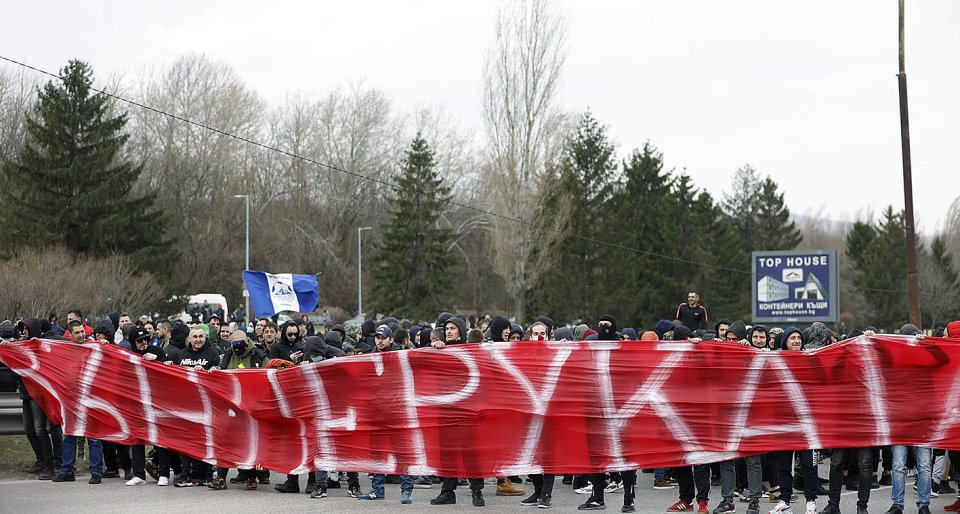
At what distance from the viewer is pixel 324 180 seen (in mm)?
80062

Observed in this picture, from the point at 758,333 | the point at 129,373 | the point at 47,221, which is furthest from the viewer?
the point at 47,221

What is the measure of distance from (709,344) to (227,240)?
63.3 m

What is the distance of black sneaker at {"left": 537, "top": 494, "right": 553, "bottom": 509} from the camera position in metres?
11.5

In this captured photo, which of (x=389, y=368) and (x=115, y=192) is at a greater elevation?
(x=115, y=192)

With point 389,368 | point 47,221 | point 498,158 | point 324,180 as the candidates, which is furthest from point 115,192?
point 389,368

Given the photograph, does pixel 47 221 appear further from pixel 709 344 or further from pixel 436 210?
pixel 709 344

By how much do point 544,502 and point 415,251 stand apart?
52809 mm

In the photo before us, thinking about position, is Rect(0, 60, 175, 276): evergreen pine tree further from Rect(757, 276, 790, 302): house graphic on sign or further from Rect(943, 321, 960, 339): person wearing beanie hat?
Rect(943, 321, 960, 339): person wearing beanie hat

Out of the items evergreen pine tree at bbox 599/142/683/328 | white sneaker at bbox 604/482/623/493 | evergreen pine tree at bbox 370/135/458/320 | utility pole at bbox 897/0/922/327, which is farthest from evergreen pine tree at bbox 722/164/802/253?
white sneaker at bbox 604/482/623/493

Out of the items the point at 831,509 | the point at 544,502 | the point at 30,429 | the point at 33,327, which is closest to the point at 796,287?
the point at 831,509

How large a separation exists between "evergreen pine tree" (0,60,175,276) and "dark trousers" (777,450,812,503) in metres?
38.9

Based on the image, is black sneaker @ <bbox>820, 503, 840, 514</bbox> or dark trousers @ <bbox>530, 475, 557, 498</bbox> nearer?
black sneaker @ <bbox>820, 503, 840, 514</bbox>

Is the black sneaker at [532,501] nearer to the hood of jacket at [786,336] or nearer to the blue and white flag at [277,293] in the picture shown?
the hood of jacket at [786,336]

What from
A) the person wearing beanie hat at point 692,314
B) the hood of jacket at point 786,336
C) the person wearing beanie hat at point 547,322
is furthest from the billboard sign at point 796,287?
the hood of jacket at point 786,336
